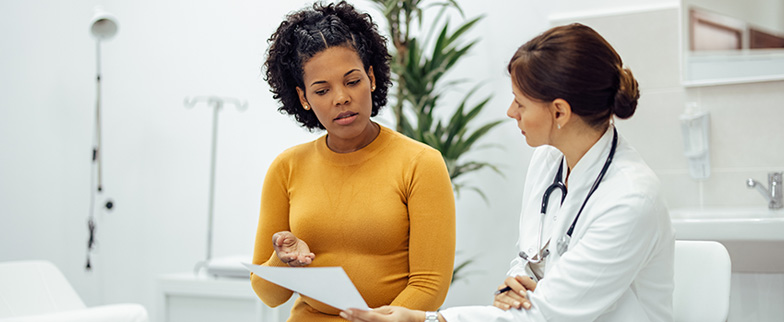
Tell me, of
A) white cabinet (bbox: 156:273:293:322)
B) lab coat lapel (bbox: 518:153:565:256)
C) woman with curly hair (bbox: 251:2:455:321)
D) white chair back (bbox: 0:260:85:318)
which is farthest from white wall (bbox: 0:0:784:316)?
woman with curly hair (bbox: 251:2:455:321)

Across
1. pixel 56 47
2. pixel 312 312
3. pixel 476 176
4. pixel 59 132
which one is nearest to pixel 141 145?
pixel 59 132

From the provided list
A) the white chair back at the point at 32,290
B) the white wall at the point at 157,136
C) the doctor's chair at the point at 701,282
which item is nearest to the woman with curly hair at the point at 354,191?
the doctor's chair at the point at 701,282

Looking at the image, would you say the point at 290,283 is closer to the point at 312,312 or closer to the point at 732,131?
Result: the point at 312,312

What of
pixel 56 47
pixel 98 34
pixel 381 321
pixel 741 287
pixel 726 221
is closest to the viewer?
pixel 381 321

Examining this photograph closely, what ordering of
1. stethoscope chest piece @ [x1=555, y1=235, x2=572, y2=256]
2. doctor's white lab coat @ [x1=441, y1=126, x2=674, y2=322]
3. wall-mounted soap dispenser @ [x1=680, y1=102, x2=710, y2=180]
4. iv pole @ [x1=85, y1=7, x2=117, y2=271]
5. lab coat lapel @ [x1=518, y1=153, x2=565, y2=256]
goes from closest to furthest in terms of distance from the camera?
doctor's white lab coat @ [x1=441, y1=126, x2=674, y2=322] → stethoscope chest piece @ [x1=555, y1=235, x2=572, y2=256] → lab coat lapel @ [x1=518, y1=153, x2=565, y2=256] → wall-mounted soap dispenser @ [x1=680, y1=102, x2=710, y2=180] → iv pole @ [x1=85, y1=7, x2=117, y2=271]

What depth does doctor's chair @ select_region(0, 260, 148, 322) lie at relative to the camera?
226 cm

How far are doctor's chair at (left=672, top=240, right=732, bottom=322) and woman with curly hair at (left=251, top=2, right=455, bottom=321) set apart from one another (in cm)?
46

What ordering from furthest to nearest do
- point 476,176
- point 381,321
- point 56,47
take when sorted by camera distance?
point 56,47, point 476,176, point 381,321

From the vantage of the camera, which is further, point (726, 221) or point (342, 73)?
point (726, 221)

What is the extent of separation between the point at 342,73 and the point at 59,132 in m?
2.65

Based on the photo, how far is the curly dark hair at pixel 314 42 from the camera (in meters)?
1.44

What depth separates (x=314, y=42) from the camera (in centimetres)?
143

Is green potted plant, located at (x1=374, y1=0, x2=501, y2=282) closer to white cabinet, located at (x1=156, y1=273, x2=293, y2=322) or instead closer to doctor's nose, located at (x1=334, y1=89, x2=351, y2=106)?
white cabinet, located at (x1=156, y1=273, x2=293, y2=322)

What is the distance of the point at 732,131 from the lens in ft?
8.49
